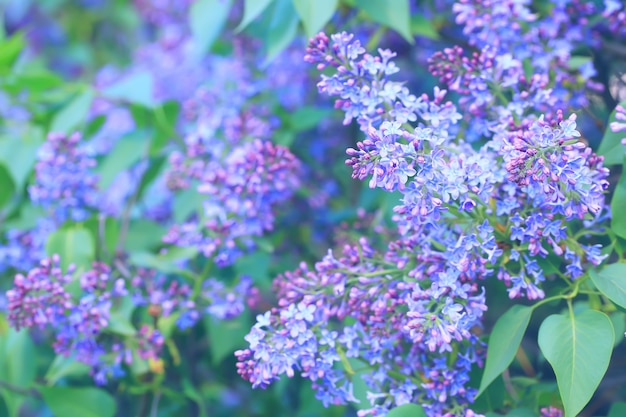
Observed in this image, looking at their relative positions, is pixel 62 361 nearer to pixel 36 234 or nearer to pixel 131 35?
pixel 36 234

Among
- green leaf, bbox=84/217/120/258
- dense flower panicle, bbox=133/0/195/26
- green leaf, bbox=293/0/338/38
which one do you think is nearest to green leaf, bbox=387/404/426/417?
green leaf, bbox=293/0/338/38

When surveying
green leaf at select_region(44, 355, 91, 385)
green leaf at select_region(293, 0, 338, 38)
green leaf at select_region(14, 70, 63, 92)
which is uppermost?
green leaf at select_region(293, 0, 338, 38)

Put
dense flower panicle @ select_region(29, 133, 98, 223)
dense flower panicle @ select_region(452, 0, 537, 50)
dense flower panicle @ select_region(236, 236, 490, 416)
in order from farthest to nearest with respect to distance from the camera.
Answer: dense flower panicle @ select_region(29, 133, 98, 223), dense flower panicle @ select_region(452, 0, 537, 50), dense flower panicle @ select_region(236, 236, 490, 416)

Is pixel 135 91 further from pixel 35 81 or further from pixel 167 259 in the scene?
pixel 167 259

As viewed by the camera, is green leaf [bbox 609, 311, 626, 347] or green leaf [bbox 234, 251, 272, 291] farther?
green leaf [bbox 234, 251, 272, 291]

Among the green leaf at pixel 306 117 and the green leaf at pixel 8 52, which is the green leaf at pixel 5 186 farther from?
the green leaf at pixel 306 117

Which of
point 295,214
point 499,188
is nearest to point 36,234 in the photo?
point 295,214

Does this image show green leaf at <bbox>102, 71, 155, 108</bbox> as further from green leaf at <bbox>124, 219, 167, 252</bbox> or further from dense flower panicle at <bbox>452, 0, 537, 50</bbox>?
dense flower panicle at <bbox>452, 0, 537, 50</bbox>

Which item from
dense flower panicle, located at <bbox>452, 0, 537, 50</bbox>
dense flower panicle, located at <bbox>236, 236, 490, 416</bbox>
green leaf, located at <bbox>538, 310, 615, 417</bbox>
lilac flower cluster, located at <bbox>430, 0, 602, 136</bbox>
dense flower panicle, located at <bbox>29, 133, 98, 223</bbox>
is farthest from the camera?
dense flower panicle, located at <bbox>29, 133, 98, 223</bbox>
